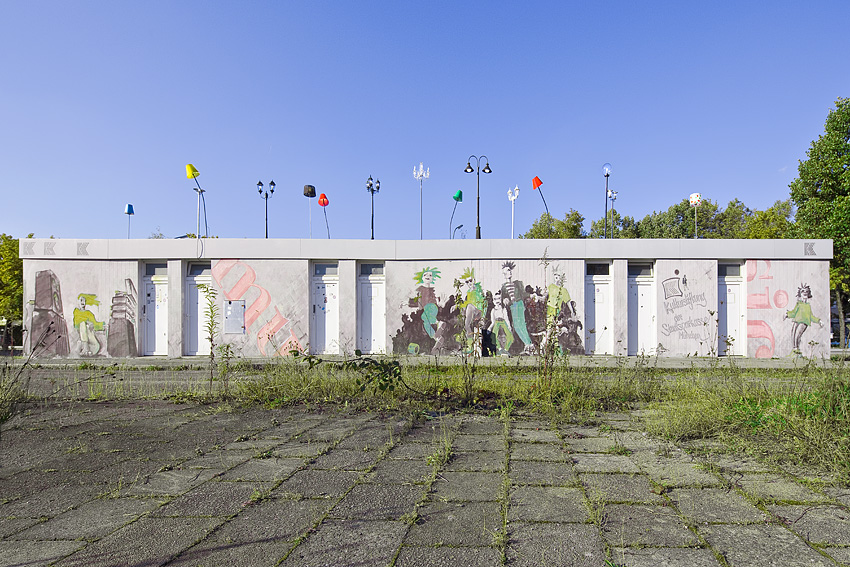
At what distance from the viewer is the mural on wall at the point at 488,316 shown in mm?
15992

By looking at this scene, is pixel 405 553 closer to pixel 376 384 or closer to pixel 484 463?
pixel 484 463

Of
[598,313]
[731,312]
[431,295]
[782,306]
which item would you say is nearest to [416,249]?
[431,295]

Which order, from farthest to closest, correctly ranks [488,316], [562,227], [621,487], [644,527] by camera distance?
1. [562,227]
2. [488,316]
3. [621,487]
4. [644,527]

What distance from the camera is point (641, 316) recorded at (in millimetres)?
16250

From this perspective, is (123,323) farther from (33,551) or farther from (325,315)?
(33,551)

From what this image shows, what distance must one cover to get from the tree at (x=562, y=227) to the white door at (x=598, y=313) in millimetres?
23988

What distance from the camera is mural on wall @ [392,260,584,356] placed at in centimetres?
1599

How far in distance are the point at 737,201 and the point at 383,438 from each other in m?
48.8

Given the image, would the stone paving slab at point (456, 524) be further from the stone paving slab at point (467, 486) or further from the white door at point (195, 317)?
the white door at point (195, 317)

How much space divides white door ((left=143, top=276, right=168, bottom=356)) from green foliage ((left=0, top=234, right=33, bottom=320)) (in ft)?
31.7

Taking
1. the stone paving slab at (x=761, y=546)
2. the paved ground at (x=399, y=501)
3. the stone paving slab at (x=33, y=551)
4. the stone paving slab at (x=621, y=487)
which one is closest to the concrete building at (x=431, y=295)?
the paved ground at (x=399, y=501)

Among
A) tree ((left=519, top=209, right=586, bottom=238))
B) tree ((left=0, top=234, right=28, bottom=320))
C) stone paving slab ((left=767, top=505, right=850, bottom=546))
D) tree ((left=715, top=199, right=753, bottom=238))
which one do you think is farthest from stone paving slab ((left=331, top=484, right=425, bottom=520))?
tree ((left=715, top=199, right=753, bottom=238))

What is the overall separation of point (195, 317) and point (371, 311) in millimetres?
5539

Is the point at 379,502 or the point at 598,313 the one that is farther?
the point at 598,313
